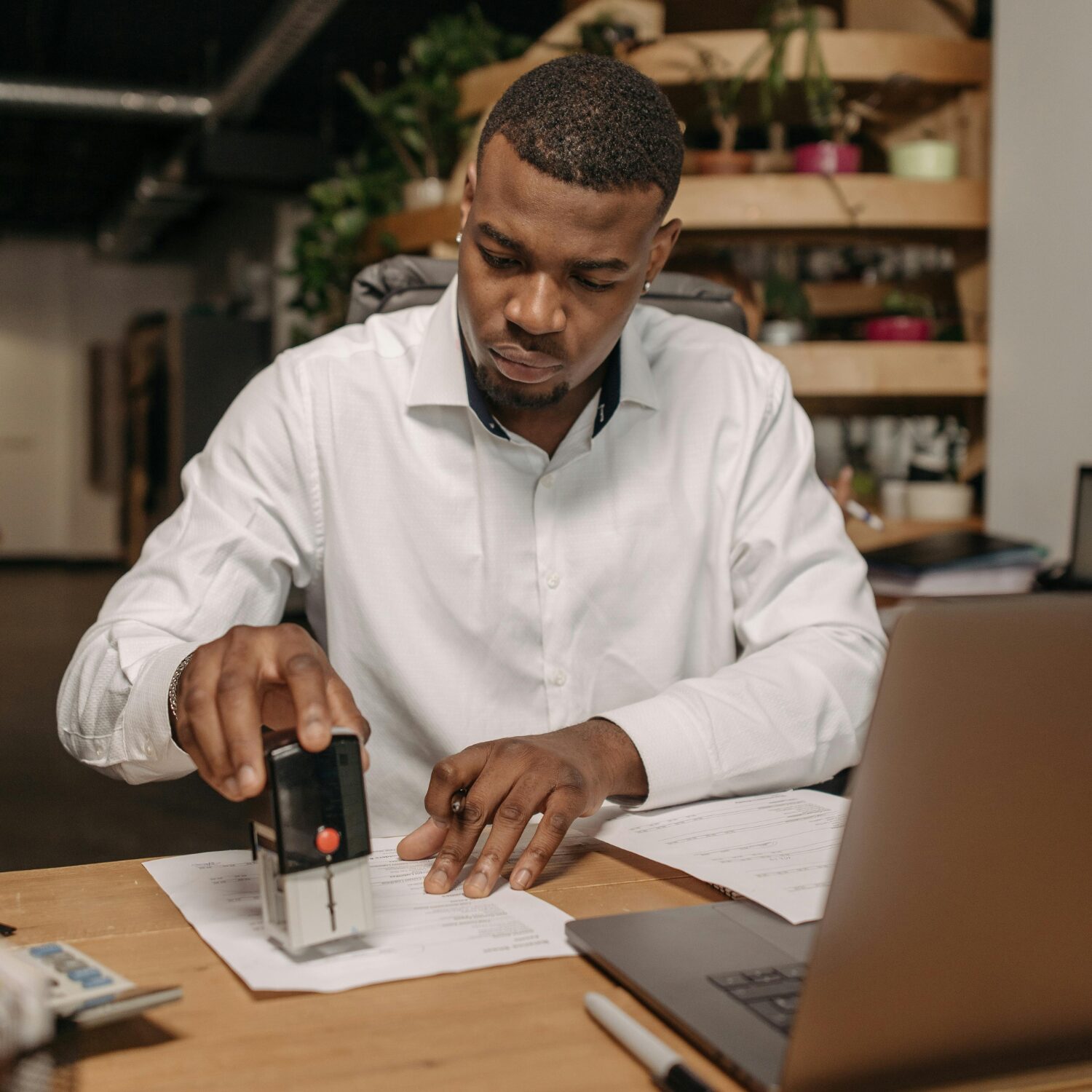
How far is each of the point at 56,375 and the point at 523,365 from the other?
480 inches

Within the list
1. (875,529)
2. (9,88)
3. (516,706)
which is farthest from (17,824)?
(9,88)

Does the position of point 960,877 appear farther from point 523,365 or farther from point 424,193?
point 424,193

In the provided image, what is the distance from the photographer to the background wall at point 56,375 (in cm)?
1209

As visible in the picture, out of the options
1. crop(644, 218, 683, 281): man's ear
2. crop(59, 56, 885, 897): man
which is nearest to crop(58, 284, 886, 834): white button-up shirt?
crop(59, 56, 885, 897): man

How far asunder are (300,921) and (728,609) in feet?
2.76

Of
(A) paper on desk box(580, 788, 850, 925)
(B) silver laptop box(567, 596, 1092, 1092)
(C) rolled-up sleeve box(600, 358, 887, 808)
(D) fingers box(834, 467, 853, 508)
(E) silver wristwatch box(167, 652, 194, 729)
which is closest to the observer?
(B) silver laptop box(567, 596, 1092, 1092)

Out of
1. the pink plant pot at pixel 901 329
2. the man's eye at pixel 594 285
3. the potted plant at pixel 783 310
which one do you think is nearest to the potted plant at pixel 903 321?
the pink plant pot at pixel 901 329

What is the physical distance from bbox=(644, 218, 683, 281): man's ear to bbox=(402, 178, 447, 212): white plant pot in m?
2.21

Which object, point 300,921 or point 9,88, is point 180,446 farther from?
point 300,921

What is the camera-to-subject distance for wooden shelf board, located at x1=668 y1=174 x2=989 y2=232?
9.11 ft

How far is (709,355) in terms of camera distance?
151 centimetres

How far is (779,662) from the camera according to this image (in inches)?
47.4

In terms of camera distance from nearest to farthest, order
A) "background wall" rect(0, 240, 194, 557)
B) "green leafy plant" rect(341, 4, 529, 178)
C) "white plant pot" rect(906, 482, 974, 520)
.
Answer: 1. "white plant pot" rect(906, 482, 974, 520)
2. "green leafy plant" rect(341, 4, 529, 178)
3. "background wall" rect(0, 240, 194, 557)

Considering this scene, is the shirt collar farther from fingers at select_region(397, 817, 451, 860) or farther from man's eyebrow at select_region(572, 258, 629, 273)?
fingers at select_region(397, 817, 451, 860)
